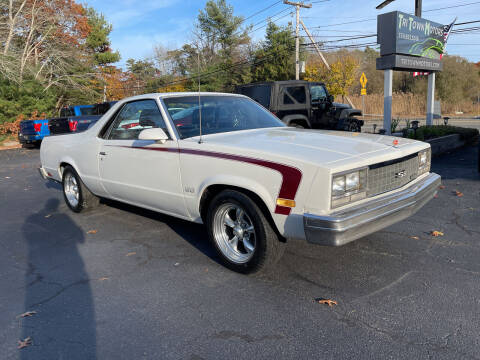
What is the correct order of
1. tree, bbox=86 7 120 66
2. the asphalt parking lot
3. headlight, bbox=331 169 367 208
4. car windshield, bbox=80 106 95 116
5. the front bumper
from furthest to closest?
tree, bbox=86 7 120 66
car windshield, bbox=80 106 95 116
headlight, bbox=331 169 367 208
the front bumper
the asphalt parking lot

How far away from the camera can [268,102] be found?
35.4ft

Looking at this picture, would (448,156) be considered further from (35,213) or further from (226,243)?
(35,213)

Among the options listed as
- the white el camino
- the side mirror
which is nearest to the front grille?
the white el camino

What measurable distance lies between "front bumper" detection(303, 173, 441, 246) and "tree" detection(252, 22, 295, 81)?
37.9 m

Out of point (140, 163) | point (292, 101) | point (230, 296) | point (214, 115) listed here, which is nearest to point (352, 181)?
point (230, 296)

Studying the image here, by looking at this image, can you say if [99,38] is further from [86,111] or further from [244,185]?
[244,185]

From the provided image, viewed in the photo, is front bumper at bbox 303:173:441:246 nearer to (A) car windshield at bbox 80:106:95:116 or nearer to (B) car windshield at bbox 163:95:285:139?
(B) car windshield at bbox 163:95:285:139

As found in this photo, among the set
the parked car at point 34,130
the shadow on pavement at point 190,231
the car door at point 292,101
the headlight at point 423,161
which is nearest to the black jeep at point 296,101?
the car door at point 292,101

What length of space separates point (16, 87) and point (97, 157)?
20.9 m

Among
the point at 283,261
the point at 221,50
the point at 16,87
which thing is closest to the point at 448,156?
the point at 283,261

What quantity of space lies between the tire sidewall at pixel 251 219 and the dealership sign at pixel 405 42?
30.9 feet

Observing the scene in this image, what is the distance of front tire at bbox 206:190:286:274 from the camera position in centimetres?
346

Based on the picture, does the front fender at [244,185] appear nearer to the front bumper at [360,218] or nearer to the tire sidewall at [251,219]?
the tire sidewall at [251,219]

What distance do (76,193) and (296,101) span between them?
21.9 ft
